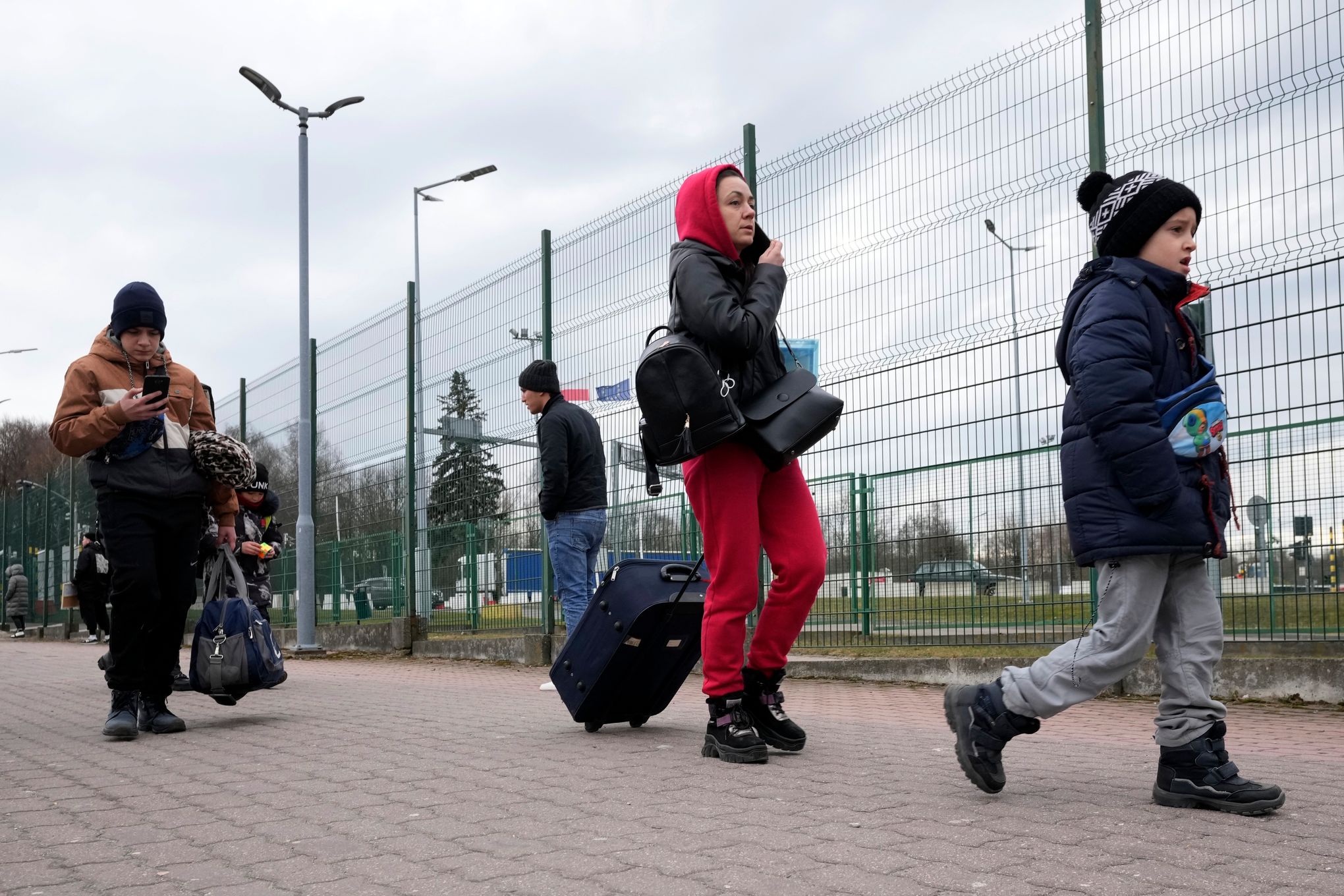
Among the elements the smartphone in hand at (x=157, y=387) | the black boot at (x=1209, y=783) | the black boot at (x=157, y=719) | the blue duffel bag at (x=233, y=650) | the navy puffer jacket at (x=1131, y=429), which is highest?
the smartphone in hand at (x=157, y=387)

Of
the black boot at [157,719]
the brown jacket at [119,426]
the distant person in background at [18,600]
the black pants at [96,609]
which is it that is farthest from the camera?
the distant person in background at [18,600]

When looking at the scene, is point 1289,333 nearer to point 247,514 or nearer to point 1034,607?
point 1034,607

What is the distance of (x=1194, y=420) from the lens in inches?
137

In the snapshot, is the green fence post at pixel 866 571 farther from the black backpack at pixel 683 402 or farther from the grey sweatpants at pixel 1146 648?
the grey sweatpants at pixel 1146 648

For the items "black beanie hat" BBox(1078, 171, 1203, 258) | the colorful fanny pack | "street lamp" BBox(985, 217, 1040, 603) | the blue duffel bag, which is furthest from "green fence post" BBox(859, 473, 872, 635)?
the colorful fanny pack

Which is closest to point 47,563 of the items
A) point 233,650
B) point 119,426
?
point 233,650

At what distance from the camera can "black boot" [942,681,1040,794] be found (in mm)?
3559

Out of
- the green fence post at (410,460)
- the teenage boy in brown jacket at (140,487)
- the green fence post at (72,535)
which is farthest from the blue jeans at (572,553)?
the green fence post at (72,535)

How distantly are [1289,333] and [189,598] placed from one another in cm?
502

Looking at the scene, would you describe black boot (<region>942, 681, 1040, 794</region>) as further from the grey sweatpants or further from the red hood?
the red hood

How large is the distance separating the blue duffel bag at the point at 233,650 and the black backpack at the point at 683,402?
253 centimetres

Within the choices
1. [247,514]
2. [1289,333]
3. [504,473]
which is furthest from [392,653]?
[1289,333]

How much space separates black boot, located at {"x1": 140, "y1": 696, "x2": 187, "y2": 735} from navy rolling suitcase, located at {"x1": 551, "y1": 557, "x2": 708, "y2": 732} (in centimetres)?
172

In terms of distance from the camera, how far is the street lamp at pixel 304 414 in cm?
1423
